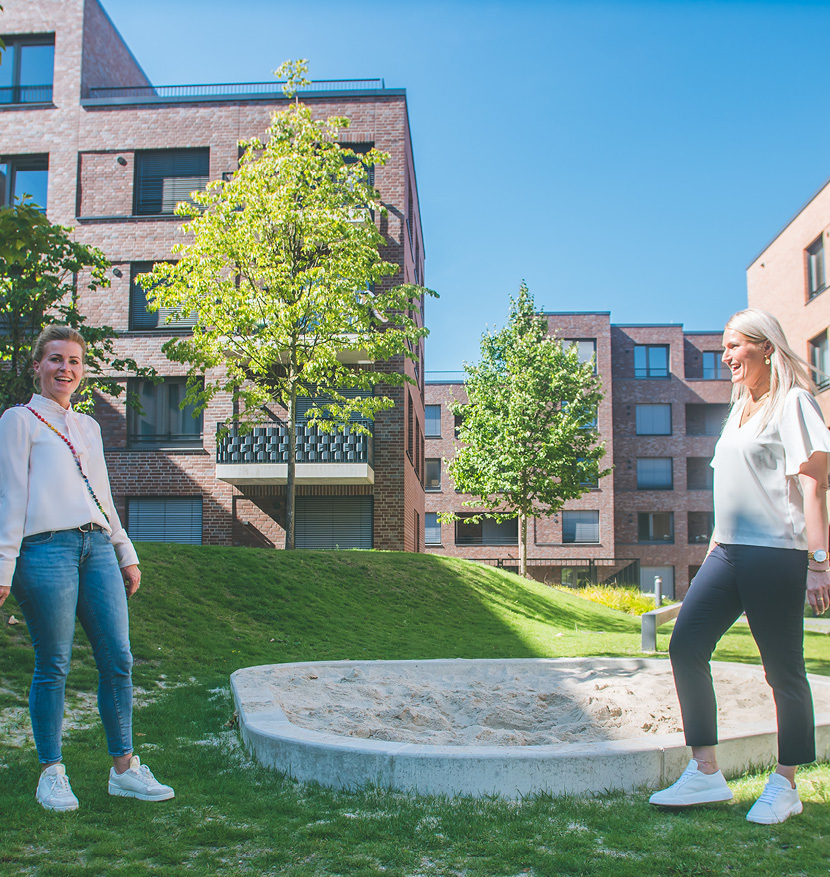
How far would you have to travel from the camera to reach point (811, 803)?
3498 mm

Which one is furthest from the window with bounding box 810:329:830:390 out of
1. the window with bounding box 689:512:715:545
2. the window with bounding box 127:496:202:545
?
the window with bounding box 127:496:202:545

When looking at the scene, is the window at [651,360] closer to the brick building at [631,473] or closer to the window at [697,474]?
the brick building at [631,473]

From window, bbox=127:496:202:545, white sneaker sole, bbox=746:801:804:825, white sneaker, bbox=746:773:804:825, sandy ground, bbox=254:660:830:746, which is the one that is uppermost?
window, bbox=127:496:202:545

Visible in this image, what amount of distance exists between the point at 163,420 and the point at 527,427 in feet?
37.9

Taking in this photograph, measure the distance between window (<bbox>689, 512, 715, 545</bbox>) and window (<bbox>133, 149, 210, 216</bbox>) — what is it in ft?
97.9

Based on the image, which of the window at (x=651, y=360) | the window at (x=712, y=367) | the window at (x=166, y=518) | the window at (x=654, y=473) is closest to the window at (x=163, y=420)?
the window at (x=166, y=518)

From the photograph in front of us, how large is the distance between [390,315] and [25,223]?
38.2ft

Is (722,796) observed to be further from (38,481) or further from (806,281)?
(806,281)

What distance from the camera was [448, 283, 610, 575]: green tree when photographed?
86.7ft

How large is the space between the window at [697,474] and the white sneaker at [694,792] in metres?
41.1

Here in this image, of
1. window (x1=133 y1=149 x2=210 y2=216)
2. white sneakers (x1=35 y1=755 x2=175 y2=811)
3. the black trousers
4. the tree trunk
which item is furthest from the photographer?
window (x1=133 y1=149 x2=210 y2=216)

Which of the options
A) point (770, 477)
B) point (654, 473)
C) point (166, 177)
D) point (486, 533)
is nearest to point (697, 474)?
point (654, 473)

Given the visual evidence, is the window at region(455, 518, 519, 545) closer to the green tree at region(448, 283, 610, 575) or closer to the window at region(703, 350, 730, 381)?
the green tree at region(448, 283, 610, 575)

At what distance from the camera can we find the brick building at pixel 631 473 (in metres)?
40.4
